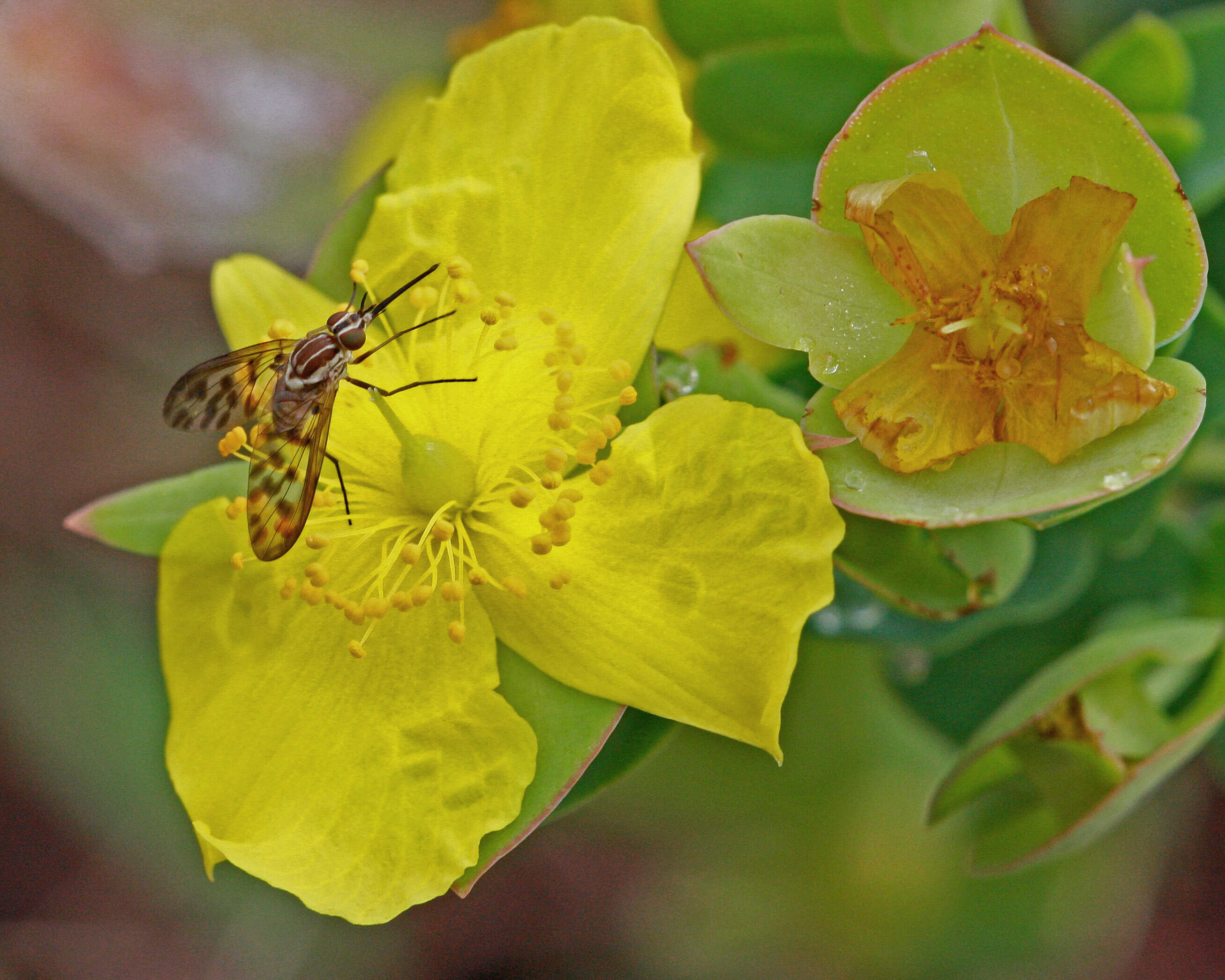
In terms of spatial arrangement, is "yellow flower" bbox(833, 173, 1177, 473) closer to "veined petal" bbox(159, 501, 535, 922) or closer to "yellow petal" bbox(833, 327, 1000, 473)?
"yellow petal" bbox(833, 327, 1000, 473)

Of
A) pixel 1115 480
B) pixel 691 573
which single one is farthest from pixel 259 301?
pixel 1115 480

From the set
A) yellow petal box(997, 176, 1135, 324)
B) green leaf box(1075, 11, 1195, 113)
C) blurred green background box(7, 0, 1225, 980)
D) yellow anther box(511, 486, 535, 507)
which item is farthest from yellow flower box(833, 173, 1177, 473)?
blurred green background box(7, 0, 1225, 980)

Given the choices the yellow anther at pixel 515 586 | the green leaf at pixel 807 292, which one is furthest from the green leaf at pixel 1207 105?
the yellow anther at pixel 515 586

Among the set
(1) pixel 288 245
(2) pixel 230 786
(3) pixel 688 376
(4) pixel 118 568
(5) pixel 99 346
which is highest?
(3) pixel 688 376

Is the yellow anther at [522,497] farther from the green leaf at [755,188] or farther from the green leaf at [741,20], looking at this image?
the green leaf at [741,20]

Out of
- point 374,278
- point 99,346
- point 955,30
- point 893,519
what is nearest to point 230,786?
point 374,278

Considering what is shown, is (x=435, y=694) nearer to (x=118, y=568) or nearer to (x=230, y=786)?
(x=230, y=786)

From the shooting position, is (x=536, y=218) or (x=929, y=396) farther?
(x=536, y=218)

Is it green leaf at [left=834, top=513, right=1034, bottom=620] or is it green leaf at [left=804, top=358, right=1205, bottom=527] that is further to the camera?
green leaf at [left=834, top=513, right=1034, bottom=620]

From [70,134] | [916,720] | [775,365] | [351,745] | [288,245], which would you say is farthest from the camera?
[70,134]
